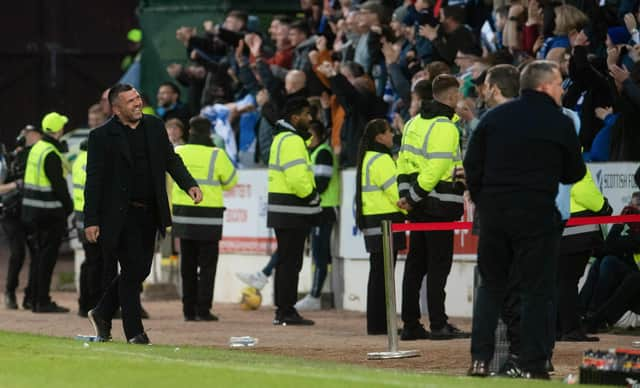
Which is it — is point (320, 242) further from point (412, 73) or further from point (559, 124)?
point (559, 124)

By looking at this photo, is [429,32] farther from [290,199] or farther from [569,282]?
[569,282]

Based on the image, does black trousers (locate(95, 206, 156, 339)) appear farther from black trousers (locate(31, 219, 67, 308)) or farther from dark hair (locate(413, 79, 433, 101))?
black trousers (locate(31, 219, 67, 308))

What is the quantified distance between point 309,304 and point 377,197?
4.62 m

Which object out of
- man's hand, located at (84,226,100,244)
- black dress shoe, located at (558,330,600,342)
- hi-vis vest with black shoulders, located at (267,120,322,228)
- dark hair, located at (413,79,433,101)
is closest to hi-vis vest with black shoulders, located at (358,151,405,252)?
dark hair, located at (413,79,433,101)

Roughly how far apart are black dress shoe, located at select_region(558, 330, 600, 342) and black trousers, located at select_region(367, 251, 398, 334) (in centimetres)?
194

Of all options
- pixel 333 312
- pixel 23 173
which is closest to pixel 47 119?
pixel 23 173

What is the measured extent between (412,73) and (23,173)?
5166 mm

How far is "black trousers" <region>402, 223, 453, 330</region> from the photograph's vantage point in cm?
1634

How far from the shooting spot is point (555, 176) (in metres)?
11.7

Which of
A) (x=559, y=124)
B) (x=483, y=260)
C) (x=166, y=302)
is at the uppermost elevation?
(x=559, y=124)

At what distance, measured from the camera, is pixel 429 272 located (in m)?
16.5

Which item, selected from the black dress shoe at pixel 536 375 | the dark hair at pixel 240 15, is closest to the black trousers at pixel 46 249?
the dark hair at pixel 240 15

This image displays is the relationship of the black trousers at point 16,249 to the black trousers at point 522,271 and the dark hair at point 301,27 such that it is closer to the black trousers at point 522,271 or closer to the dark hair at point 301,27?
the dark hair at point 301,27

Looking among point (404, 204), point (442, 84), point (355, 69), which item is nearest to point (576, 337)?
point (404, 204)
